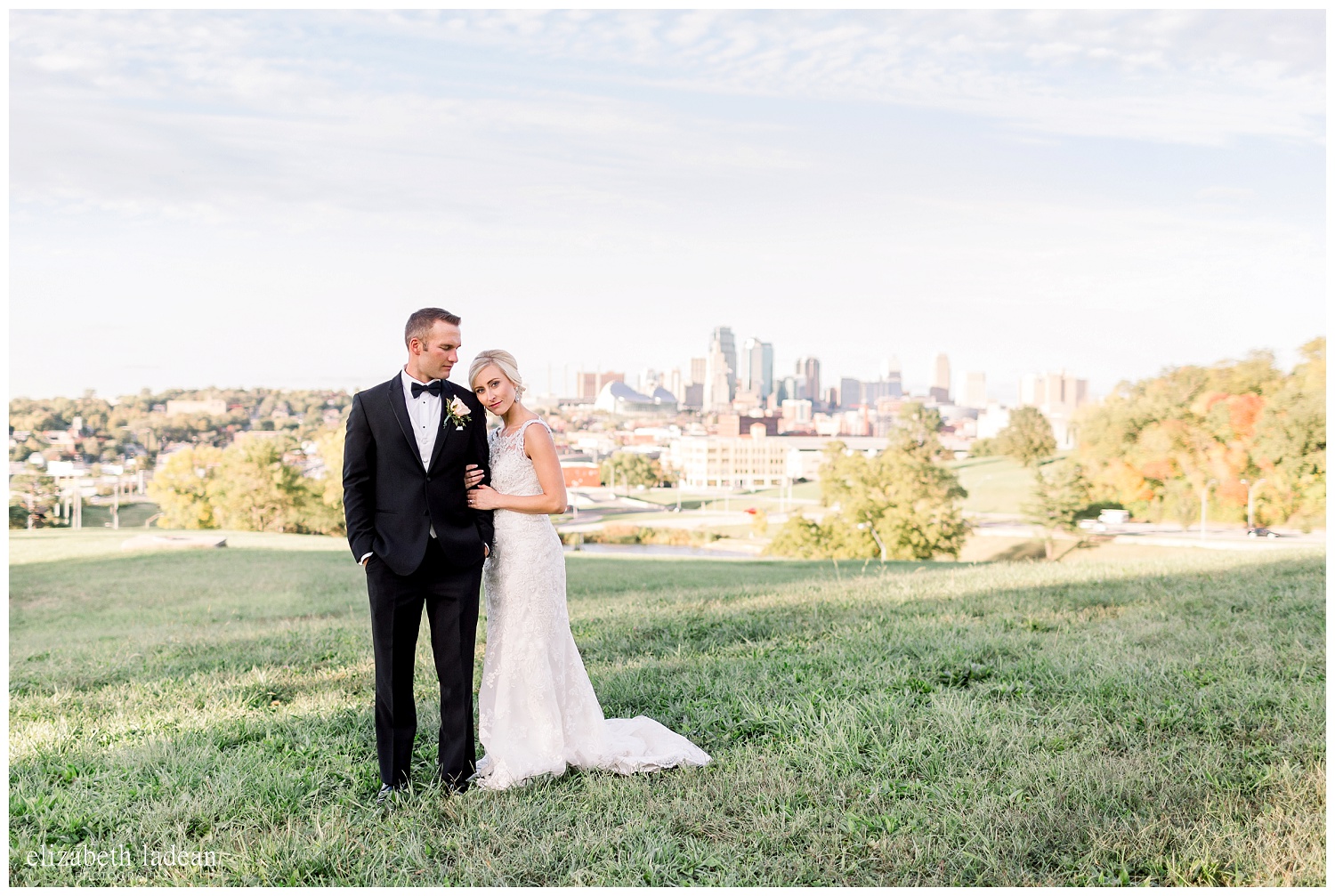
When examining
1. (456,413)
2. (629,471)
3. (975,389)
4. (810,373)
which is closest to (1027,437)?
(975,389)

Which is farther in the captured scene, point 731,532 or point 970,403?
point 970,403

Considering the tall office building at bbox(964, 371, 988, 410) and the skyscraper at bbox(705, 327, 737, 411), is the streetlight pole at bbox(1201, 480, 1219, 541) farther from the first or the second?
the skyscraper at bbox(705, 327, 737, 411)

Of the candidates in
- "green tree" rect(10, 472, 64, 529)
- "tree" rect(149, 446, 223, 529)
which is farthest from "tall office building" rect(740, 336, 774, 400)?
"green tree" rect(10, 472, 64, 529)

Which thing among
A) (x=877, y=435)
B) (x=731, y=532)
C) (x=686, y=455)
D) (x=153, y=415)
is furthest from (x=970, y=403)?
(x=153, y=415)

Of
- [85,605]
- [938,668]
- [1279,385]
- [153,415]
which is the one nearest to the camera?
[938,668]

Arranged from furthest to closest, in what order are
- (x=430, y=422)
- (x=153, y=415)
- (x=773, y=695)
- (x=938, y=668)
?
(x=153, y=415), (x=938, y=668), (x=773, y=695), (x=430, y=422)

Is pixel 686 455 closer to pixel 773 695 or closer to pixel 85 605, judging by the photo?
pixel 85 605

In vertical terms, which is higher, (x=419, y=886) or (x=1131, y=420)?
(x=1131, y=420)
